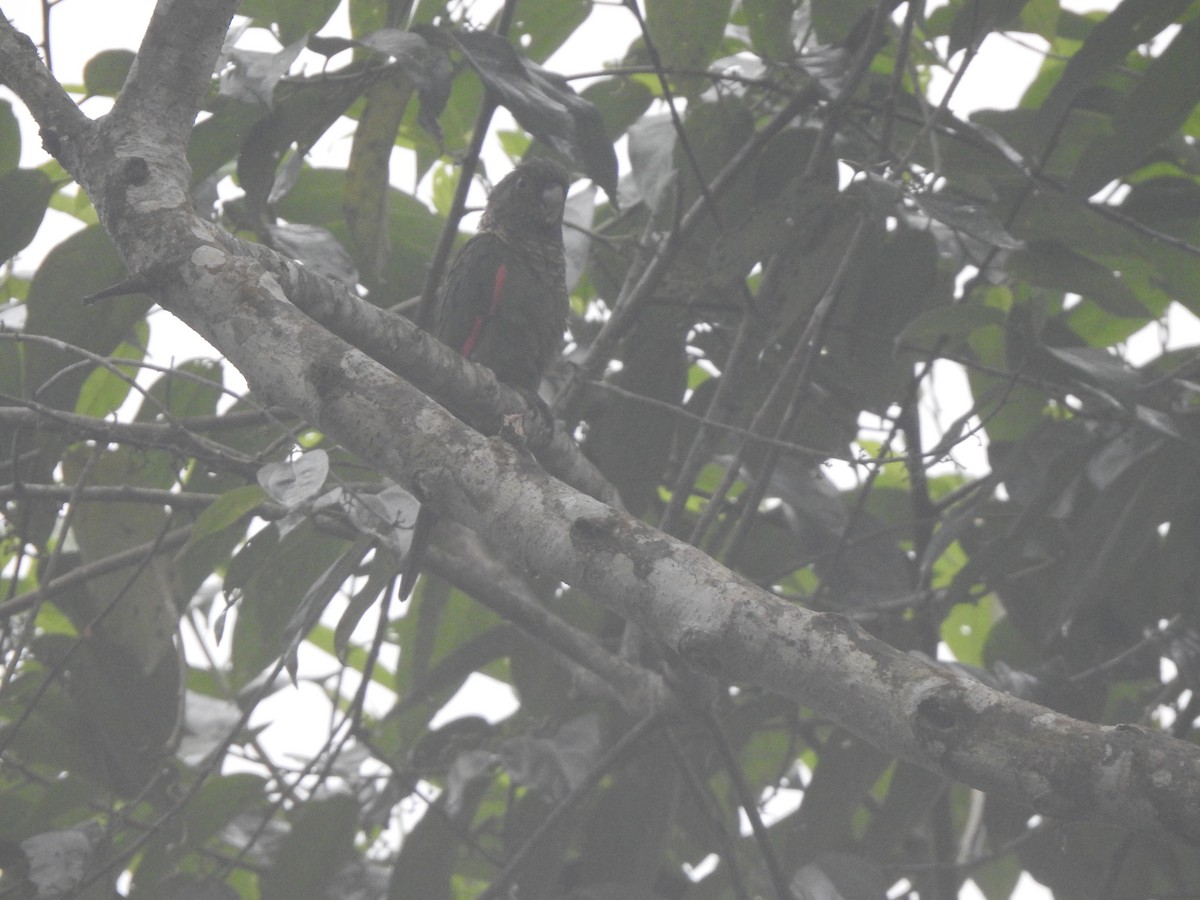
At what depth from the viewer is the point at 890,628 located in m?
2.94

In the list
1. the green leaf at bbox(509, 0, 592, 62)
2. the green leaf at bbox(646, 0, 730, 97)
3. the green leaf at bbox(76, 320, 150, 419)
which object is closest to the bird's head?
the green leaf at bbox(509, 0, 592, 62)

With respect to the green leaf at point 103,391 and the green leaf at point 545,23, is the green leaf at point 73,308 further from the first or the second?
the green leaf at point 545,23

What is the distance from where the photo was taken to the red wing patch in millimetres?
3178

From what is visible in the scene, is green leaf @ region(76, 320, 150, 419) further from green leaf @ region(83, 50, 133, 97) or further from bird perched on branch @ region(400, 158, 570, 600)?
bird perched on branch @ region(400, 158, 570, 600)

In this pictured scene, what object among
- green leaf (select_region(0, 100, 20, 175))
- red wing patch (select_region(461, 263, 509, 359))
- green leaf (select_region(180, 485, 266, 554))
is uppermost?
red wing patch (select_region(461, 263, 509, 359))

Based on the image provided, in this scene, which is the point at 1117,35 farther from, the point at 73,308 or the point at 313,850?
the point at 313,850

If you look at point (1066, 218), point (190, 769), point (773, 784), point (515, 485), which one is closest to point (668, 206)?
point (1066, 218)

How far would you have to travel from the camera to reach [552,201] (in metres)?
3.37

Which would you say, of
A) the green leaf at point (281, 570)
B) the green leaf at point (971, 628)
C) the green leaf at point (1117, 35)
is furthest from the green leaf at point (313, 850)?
the green leaf at point (1117, 35)

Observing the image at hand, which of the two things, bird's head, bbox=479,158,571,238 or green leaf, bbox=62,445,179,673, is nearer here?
green leaf, bbox=62,445,179,673

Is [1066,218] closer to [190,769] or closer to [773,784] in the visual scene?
[773,784]

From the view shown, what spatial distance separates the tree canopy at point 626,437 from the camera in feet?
7.28

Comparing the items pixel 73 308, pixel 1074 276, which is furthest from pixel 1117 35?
pixel 73 308

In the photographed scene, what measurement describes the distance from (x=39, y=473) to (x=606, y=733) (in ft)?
5.29
